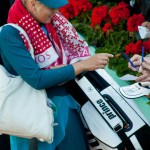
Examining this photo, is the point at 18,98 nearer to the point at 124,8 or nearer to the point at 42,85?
the point at 42,85

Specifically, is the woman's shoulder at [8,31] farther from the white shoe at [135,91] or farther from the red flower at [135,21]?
the red flower at [135,21]

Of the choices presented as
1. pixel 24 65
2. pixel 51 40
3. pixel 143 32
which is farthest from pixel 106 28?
pixel 24 65

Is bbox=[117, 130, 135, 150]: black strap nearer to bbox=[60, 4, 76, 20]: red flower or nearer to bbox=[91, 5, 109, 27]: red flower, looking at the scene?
bbox=[91, 5, 109, 27]: red flower

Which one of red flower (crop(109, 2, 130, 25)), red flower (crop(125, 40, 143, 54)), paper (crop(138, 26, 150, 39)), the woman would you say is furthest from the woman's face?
red flower (crop(109, 2, 130, 25))

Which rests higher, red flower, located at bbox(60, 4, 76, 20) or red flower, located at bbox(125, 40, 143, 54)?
red flower, located at bbox(125, 40, 143, 54)

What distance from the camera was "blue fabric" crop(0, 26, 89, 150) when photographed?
2.03 meters

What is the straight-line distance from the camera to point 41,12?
2.10m

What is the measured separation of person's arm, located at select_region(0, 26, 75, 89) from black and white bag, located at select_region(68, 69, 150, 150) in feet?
0.82

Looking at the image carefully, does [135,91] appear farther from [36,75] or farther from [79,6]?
[79,6]

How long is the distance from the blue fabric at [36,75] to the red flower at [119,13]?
144 centimetres

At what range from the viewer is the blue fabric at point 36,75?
203cm

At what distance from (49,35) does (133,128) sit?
658 mm

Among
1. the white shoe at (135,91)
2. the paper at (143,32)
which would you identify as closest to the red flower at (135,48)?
the paper at (143,32)

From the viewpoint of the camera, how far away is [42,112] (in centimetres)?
208
